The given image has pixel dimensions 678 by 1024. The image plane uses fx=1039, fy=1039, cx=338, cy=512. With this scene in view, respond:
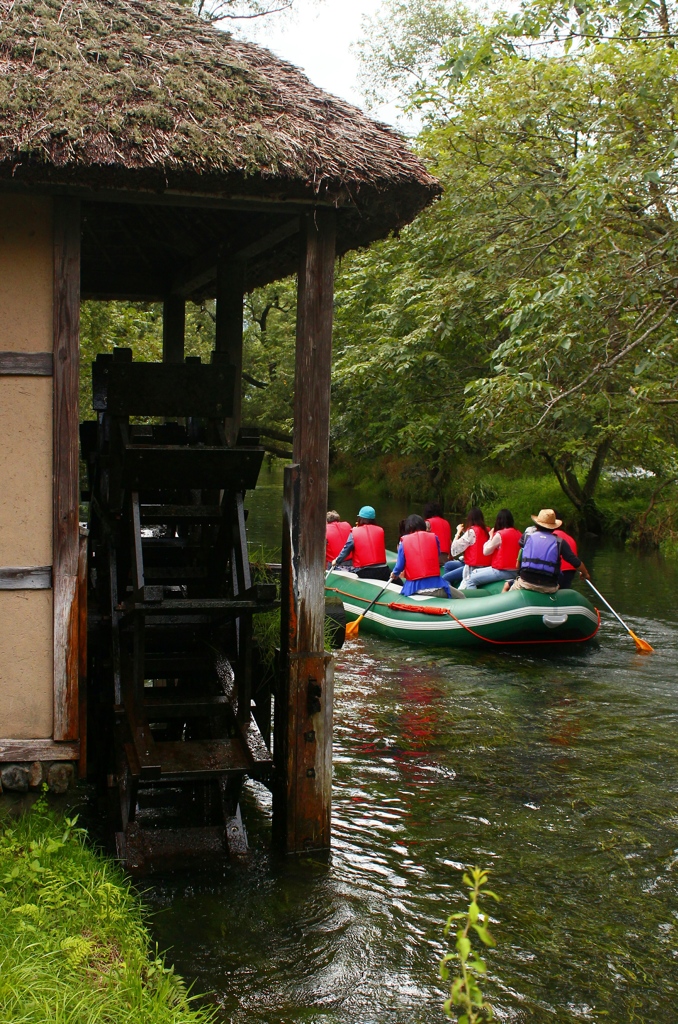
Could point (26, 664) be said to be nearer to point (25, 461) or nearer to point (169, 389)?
point (25, 461)

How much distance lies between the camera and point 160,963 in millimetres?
4332

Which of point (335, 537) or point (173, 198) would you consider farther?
point (335, 537)

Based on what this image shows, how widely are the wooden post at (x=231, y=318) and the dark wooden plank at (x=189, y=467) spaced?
31.1 inches

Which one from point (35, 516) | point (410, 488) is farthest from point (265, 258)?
point (410, 488)

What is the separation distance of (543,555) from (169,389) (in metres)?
6.66

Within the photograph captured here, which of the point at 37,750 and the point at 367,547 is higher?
the point at 367,547

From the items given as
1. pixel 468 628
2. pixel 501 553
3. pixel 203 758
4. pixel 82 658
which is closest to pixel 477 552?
pixel 501 553

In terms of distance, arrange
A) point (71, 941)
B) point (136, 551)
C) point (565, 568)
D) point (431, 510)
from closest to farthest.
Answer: point (71, 941) < point (136, 551) < point (565, 568) < point (431, 510)

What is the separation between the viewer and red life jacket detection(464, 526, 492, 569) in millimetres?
14055

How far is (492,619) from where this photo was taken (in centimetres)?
1205

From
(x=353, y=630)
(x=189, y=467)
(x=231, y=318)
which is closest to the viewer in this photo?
(x=189, y=467)

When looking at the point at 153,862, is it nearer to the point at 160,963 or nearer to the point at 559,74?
the point at 160,963

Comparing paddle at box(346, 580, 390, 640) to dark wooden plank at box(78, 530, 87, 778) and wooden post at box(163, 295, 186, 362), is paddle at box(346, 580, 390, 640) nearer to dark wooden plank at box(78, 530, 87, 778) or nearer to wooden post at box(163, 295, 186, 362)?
wooden post at box(163, 295, 186, 362)

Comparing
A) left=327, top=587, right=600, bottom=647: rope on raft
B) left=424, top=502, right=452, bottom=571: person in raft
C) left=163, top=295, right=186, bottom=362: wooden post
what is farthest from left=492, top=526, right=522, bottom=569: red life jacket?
left=163, top=295, right=186, bottom=362: wooden post
